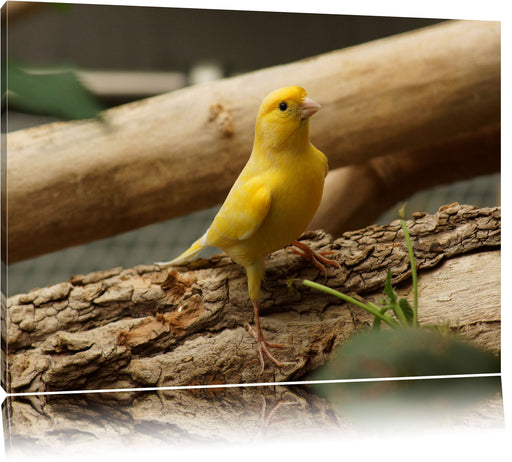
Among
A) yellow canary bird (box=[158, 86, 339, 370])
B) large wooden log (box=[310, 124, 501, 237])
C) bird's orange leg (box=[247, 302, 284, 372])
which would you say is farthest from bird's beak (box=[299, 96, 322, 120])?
bird's orange leg (box=[247, 302, 284, 372])

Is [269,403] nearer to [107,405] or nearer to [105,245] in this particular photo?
[107,405]

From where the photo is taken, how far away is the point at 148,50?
252 centimetres

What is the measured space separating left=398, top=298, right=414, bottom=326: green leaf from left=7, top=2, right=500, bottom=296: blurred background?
377mm

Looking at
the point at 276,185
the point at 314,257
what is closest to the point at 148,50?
the point at 276,185

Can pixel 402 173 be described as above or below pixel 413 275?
above

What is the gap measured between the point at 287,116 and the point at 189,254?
683mm

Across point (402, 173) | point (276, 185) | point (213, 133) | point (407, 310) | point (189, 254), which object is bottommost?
point (407, 310)

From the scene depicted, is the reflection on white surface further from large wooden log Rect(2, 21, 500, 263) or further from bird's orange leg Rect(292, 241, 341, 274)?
large wooden log Rect(2, 21, 500, 263)

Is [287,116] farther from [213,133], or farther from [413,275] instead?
[413,275]

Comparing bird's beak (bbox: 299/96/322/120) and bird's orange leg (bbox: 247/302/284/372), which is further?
bird's orange leg (bbox: 247/302/284/372)

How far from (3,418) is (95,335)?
44 cm

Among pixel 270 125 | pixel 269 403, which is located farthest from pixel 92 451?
pixel 270 125

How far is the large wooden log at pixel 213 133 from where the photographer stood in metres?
2.52

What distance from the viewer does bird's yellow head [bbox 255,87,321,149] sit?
2.24 meters
